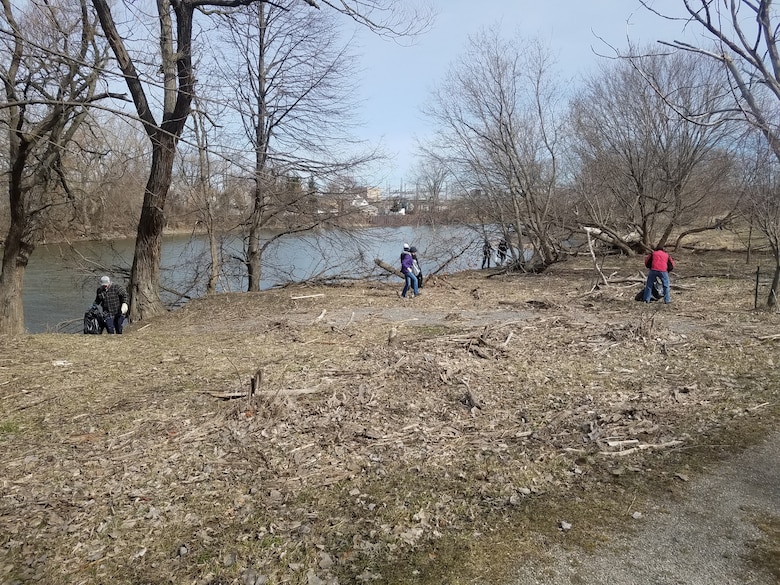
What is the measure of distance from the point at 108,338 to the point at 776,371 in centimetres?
999

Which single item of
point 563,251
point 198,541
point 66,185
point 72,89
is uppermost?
point 72,89

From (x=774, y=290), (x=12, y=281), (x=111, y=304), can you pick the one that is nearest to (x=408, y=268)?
(x=111, y=304)

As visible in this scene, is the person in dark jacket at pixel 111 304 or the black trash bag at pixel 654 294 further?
the black trash bag at pixel 654 294

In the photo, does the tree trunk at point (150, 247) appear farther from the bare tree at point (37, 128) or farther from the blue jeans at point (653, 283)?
the blue jeans at point (653, 283)

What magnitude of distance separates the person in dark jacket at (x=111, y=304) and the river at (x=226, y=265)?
4677 mm

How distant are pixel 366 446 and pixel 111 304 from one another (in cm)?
868

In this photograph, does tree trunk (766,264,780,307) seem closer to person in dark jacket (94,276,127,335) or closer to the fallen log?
the fallen log

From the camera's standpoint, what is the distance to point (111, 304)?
11344 mm

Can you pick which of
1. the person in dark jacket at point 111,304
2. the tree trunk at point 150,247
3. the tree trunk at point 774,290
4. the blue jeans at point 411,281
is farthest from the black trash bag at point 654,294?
the person in dark jacket at point 111,304

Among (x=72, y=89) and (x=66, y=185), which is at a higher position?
(x=72, y=89)

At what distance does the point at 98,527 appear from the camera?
140 inches

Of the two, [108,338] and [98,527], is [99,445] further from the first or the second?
[108,338]

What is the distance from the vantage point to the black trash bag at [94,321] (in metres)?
11.4

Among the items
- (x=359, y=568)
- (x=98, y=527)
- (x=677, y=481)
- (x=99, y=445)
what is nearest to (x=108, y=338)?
(x=99, y=445)
